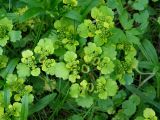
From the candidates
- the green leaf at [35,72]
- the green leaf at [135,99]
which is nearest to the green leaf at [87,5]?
the green leaf at [35,72]

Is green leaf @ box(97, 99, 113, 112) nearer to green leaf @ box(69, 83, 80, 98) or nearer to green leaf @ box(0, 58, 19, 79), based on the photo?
green leaf @ box(69, 83, 80, 98)

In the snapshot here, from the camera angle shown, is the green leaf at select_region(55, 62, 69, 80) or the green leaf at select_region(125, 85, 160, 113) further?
the green leaf at select_region(125, 85, 160, 113)

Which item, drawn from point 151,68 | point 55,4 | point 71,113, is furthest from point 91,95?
point 55,4

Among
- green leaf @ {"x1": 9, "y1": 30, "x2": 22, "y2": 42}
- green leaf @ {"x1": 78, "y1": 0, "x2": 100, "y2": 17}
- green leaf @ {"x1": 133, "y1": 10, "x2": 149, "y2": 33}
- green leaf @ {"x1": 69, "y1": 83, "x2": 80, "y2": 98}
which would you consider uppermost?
green leaf @ {"x1": 78, "y1": 0, "x2": 100, "y2": 17}

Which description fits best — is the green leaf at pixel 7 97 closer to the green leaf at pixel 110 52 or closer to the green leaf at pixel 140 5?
the green leaf at pixel 110 52

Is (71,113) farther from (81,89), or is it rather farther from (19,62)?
Result: (19,62)

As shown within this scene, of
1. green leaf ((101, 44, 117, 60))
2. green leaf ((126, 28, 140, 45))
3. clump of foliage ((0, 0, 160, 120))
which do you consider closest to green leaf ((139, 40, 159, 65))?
clump of foliage ((0, 0, 160, 120))

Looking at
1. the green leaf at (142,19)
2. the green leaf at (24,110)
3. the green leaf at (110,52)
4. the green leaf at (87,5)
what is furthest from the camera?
the green leaf at (142,19)

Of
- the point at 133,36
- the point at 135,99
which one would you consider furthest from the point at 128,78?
the point at 133,36
